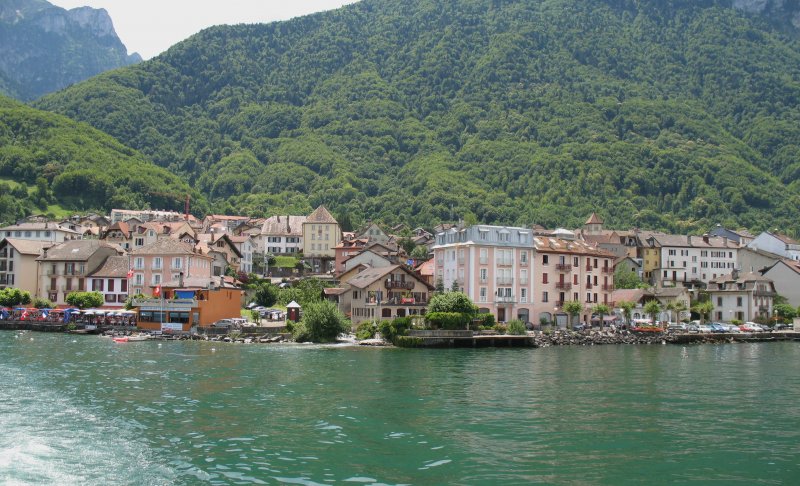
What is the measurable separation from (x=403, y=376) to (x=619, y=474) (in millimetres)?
25913

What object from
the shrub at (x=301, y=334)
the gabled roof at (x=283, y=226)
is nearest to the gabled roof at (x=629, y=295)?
the shrub at (x=301, y=334)

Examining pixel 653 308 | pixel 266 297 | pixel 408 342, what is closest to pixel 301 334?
pixel 408 342

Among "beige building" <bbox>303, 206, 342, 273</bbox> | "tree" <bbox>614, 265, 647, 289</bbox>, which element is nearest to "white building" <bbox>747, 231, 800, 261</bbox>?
"tree" <bbox>614, 265, 647, 289</bbox>

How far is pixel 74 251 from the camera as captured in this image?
11344 cm

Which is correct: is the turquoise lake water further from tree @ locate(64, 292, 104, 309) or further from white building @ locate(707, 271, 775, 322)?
white building @ locate(707, 271, 775, 322)

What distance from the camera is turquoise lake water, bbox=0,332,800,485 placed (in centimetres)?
2794

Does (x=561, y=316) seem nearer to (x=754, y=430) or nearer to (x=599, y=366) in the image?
(x=599, y=366)

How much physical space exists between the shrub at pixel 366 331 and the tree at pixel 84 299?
123 feet

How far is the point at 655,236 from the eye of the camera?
14950 cm

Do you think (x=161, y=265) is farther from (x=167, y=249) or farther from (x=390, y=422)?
(x=390, y=422)

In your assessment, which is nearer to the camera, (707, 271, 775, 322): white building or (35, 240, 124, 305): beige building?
(35, 240, 124, 305): beige building

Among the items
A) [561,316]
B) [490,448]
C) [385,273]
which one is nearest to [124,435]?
[490,448]

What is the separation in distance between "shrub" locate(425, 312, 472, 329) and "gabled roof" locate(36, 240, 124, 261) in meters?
53.4

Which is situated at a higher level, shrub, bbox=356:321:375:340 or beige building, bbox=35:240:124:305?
beige building, bbox=35:240:124:305
